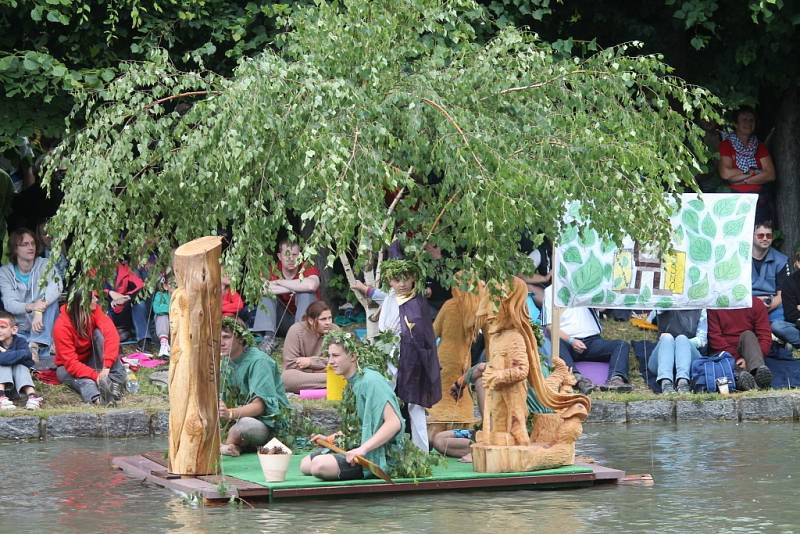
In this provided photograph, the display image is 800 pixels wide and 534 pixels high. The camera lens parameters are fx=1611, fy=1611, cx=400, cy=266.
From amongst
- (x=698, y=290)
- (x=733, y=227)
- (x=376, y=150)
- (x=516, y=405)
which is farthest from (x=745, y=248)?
(x=376, y=150)

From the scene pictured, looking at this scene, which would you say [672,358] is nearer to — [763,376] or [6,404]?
[763,376]

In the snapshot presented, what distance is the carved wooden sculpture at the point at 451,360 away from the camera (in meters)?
13.9

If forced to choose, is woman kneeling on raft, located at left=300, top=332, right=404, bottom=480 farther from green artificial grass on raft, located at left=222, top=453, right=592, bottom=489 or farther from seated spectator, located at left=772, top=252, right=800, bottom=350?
seated spectator, located at left=772, top=252, right=800, bottom=350

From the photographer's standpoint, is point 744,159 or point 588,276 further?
point 744,159

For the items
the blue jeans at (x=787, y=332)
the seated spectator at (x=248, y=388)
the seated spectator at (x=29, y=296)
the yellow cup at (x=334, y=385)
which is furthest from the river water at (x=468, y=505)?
the blue jeans at (x=787, y=332)

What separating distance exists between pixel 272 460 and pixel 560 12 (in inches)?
395

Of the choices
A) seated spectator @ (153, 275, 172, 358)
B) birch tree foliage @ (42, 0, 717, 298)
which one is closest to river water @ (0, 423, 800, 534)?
birch tree foliage @ (42, 0, 717, 298)

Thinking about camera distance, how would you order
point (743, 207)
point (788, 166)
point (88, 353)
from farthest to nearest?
1. point (788, 166)
2. point (88, 353)
3. point (743, 207)

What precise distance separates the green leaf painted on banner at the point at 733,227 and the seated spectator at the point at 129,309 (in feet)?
22.4

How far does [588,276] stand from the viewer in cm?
1683

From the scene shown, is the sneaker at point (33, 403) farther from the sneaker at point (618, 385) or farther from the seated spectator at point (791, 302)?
the seated spectator at point (791, 302)

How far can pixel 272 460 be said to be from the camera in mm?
11719

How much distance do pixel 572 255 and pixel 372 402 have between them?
5.71 m

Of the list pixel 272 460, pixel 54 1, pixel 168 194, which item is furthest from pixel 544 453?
pixel 54 1
